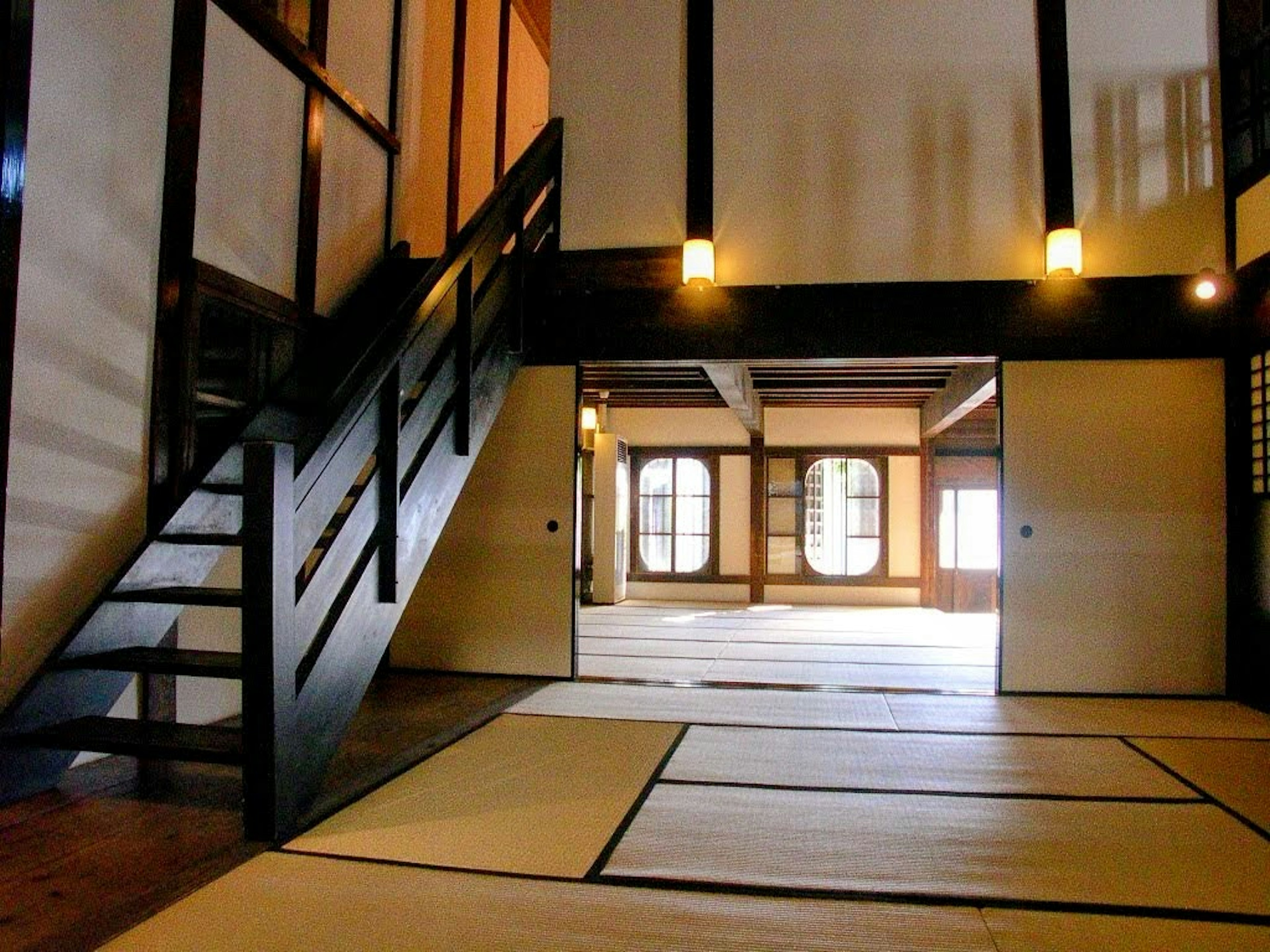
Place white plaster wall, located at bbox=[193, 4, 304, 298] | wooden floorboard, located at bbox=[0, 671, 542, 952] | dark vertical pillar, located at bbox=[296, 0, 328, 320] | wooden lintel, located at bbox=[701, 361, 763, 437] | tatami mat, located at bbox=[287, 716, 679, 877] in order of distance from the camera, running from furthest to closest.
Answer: wooden lintel, located at bbox=[701, 361, 763, 437] < dark vertical pillar, located at bbox=[296, 0, 328, 320] < white plaster wall, located at bbox=[193, 4, 304, 298] < tatami mat, located at bbox=[287, 716, 679, 877] < wooden floorboard, located at bbox=[0, 671, 542, 952]

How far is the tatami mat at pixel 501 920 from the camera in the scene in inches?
68.3

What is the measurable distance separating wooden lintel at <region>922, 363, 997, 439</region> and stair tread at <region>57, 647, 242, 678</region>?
409cm

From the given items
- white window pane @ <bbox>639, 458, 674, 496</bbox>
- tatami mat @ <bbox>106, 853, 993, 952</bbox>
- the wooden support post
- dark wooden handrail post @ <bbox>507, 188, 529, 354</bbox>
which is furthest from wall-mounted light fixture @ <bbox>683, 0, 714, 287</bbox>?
white window pane @ <bbox>639, 458, 674, 496</bbox>

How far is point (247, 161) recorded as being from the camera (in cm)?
383

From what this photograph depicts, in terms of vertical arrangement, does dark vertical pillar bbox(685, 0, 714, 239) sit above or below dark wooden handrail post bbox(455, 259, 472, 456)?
above

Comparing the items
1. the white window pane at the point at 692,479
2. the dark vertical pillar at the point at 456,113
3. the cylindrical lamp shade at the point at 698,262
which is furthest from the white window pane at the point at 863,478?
the cylindrical lamp shade at the point at 698,262

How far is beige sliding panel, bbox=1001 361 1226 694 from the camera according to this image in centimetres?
451

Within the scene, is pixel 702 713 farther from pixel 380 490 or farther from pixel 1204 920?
pixel 1204 920

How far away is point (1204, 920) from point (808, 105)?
172 inches

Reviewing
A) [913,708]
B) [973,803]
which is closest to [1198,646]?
[913,708]

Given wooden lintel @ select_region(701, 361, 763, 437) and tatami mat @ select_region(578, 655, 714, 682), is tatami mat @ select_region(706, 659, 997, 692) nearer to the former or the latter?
tatami mat @ select_region(578, 655, 714, 682)

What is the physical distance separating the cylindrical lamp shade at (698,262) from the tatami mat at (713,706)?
2298 mm

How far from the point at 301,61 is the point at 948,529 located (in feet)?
27.2

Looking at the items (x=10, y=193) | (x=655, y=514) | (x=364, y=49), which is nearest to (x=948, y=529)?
(x=655, y=514)
